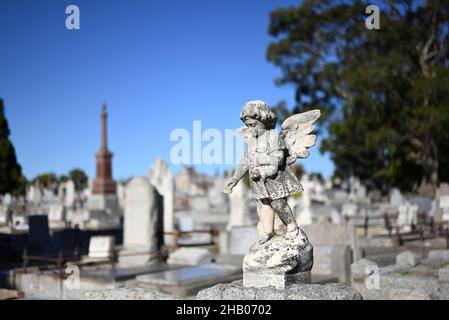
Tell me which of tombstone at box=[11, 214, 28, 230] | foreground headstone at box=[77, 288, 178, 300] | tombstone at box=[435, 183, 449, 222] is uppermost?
tombstone at box=[435, 183, 449, 222]

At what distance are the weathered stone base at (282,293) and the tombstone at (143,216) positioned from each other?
9.76m

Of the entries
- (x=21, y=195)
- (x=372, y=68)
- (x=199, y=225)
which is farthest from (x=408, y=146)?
(x=21, y=195)

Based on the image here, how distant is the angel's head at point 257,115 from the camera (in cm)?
548

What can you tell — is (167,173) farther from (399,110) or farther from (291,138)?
(291,138)

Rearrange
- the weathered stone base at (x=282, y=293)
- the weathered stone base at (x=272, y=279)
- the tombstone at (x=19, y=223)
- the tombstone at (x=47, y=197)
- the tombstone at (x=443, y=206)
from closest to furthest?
the weathered stone base at (x=282, y=293) → the weathered stone base at (x=272, y=279) → the tombstone at (x=443, y=206) → the tombstone at (x=19, y=223) → the tombstone at (x=47, y=197)

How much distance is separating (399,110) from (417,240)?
1155cm

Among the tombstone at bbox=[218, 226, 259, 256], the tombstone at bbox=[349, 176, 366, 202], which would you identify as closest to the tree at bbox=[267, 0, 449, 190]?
the tombstone at bbox=[349, 176, 366, 202]

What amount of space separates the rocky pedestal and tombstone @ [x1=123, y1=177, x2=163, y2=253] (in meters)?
9.74

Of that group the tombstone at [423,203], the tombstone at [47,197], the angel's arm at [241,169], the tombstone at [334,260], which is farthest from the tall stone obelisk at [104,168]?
the angel's arm at [241,169]

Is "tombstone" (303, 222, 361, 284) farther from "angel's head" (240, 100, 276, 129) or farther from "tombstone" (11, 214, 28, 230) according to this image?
"tombstone" (11, 214, 28, 230)

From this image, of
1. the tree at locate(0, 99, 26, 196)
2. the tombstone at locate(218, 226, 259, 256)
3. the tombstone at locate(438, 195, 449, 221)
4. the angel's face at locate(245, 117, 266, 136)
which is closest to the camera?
the angel's face at locate(245, 117, 266, 136)

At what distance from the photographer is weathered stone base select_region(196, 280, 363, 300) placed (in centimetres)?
491

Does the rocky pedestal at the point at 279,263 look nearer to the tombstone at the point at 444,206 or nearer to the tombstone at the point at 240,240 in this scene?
the tombstone at the point at 240,240

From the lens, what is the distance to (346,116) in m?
30.2
